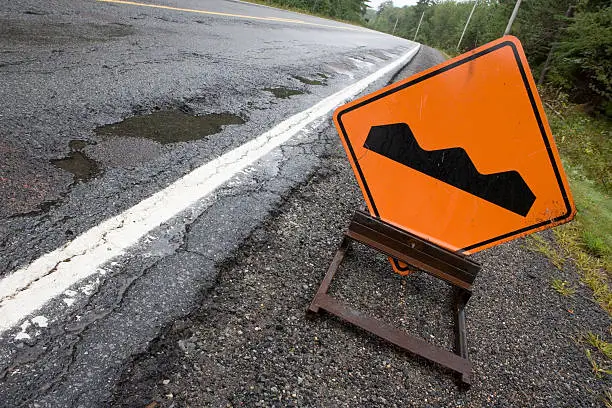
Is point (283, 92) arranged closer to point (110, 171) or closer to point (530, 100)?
point (110, 171)

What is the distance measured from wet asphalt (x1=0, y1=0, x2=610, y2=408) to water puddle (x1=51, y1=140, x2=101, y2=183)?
0.01 metres

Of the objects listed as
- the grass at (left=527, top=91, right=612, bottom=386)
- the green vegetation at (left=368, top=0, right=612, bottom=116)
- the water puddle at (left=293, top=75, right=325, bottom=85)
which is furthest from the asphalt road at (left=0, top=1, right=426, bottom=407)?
the green vegetation at (left=368, top=0, right=612, bottom=116)

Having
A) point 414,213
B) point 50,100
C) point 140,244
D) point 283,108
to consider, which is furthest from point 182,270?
point 283,108

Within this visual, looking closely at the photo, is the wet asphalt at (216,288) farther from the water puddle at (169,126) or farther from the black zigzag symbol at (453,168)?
the black zigzag symbol at (453,168)

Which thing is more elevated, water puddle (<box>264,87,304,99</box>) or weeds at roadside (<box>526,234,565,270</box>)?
water puddle (<box>264,87,304,99</box>)

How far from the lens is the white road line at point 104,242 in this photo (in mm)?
1459

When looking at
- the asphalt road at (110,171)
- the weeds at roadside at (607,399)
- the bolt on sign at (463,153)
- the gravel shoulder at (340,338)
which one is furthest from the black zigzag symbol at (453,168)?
the weeds at roadside at (607,399)

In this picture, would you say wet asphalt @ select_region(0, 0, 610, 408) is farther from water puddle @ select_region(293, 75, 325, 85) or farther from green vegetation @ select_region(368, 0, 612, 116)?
green vegetation @ select_region(368, 0, 612, 116)

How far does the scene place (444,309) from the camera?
2188 millimetres

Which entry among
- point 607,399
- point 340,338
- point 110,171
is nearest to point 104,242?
point 110,171

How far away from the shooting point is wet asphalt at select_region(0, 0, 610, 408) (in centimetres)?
139

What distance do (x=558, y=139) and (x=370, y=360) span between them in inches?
336

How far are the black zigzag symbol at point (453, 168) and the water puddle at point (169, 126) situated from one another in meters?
1.57

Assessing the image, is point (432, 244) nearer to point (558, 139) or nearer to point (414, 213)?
point (414, 213)
